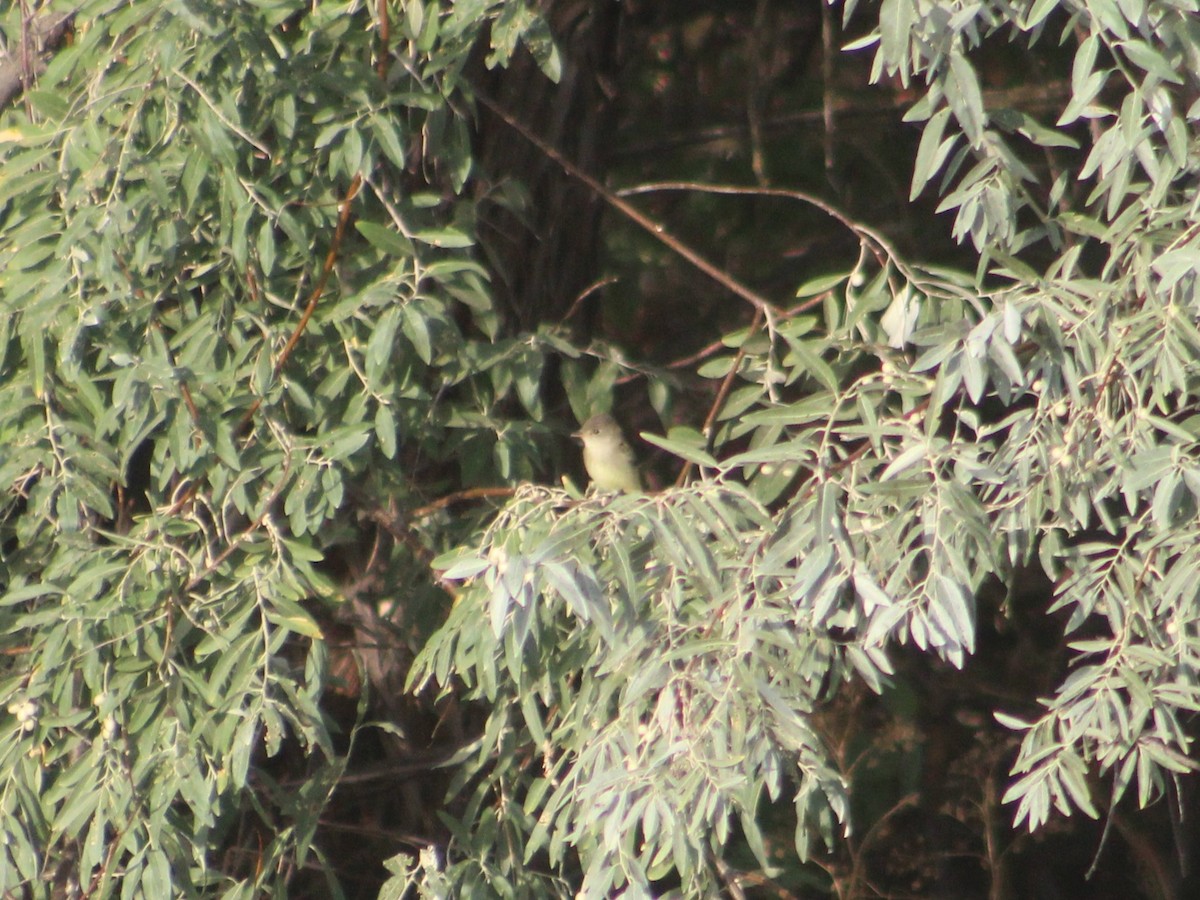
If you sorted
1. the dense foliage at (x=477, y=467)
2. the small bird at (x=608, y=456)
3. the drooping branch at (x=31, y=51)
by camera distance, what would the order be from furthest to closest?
the small bird at (x=608, y=456)
the drooping branch at (x=31, y=51)
the dense foliage at (x=477, y=467)

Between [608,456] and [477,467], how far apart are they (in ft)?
3.15

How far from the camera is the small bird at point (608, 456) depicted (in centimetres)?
396

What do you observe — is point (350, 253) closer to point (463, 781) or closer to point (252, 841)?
point (463, 781)

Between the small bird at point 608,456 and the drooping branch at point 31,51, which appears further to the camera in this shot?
the small bird at point 608,456

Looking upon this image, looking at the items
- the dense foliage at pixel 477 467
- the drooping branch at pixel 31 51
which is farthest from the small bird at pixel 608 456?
the drooping branch at pixel 31 51

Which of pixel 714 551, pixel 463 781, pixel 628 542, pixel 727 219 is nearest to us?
pixel 628 542

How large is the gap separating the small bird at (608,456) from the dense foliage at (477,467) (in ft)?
1.80

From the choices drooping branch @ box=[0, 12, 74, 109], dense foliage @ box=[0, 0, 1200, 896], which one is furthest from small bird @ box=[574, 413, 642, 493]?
drooping branch @ box=[0, 12, 74, 109]

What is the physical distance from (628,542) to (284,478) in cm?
74

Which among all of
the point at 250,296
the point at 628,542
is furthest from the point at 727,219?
the point at 628,542

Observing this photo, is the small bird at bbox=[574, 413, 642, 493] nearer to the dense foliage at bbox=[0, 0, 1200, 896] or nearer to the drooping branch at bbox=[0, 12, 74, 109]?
the dense foliage at bbox=[0, 0, 1200, 896]

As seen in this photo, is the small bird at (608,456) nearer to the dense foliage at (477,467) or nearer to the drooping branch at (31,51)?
A: the dense foliage at (477,467)

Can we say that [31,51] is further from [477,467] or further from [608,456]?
[608,456]

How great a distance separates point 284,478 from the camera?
291 centimetres
